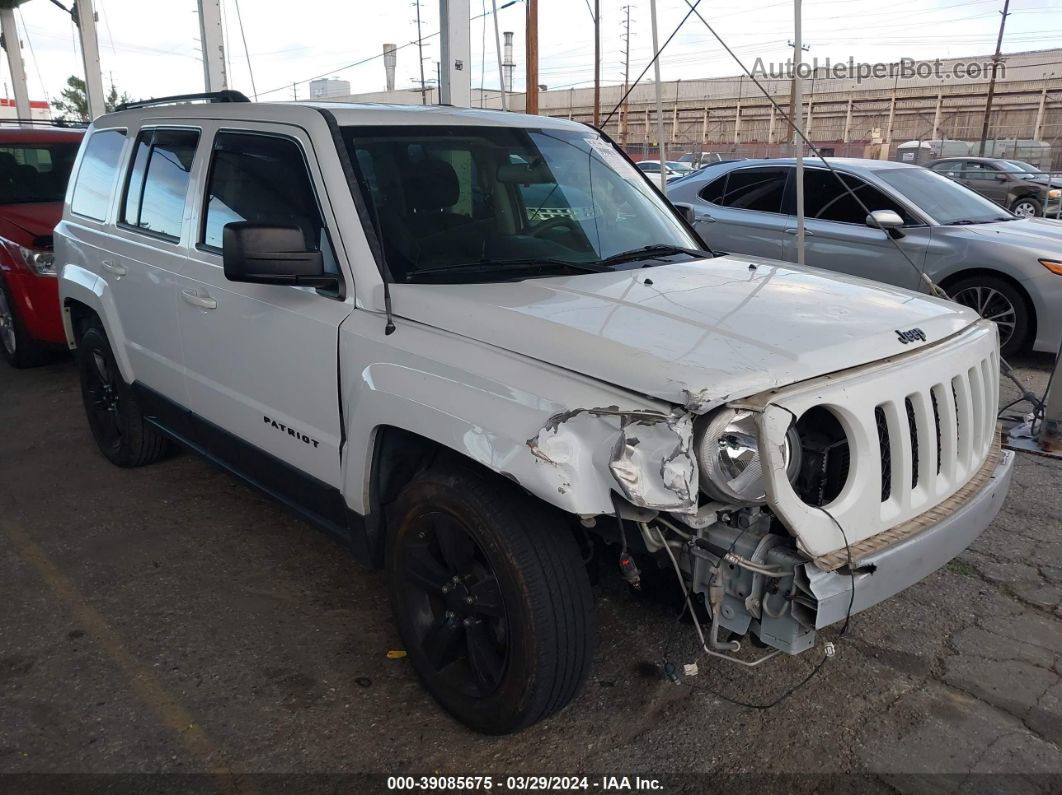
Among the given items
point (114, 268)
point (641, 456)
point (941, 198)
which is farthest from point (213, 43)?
point (641, 456)

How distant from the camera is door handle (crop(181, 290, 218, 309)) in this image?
342 cm

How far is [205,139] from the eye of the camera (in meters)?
3.55

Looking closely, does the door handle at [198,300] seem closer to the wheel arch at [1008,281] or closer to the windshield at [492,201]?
the windshield at [492,201]

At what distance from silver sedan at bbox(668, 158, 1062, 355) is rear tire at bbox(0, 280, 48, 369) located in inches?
222

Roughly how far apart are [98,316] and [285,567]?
6.35 ft

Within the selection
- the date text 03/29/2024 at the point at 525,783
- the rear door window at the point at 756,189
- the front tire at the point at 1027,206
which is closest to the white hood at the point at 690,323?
the date text 03/29/2024 at the point at 525,783

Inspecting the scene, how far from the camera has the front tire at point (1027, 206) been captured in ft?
59.8

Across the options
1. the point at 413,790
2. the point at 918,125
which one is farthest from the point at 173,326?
the point at 918,125

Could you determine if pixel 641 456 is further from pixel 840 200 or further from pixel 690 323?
pixel 840 200

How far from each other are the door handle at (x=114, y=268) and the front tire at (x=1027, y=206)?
19032 millimetres

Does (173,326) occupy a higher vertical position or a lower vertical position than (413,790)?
higher

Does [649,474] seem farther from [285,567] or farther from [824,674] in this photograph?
[285,567]

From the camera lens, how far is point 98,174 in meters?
4.66

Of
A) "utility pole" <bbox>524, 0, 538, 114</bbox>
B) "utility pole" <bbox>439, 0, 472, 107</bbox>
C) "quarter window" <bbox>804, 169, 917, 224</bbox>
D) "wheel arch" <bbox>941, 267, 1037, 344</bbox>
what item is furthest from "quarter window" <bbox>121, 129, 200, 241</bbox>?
"utility pole" <bbox>524, 0, 538, 114</bbox>
